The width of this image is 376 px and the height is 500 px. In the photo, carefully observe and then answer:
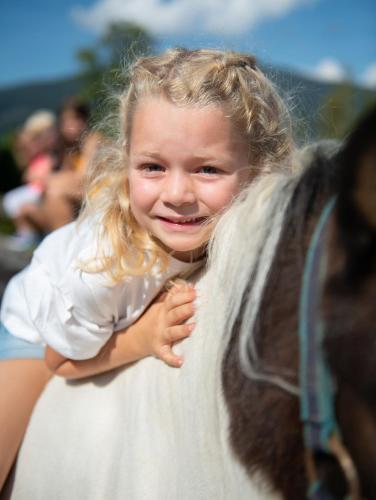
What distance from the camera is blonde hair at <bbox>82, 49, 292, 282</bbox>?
1271 mm

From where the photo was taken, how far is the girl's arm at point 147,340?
46.2 inches

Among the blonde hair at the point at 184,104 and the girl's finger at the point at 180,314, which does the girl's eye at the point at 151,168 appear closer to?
the blonde hair at the point at 184,104

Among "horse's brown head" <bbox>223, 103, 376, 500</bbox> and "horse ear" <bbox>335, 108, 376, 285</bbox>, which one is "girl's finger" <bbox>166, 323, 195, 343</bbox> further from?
"horse ear" <bbox>335, 108, 376, 285</bbox>

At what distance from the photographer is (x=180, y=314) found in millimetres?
1176

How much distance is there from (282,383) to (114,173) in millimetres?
837

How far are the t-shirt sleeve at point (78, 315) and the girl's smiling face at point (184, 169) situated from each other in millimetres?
183

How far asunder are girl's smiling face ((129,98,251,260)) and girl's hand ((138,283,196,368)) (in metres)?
0.12

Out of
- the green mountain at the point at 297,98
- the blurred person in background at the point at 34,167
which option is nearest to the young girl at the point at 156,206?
the green mountain at the point at 297,98

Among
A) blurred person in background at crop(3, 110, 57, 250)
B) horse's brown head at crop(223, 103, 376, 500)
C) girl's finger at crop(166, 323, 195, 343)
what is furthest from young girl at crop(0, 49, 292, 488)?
blurred person in background at crop(3, 110, 57, 250)

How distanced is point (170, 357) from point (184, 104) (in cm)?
51

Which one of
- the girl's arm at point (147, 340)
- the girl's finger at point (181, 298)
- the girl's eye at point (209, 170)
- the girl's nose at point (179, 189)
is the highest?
the girl's eye at point (209, 170)

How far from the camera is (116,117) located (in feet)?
5.15

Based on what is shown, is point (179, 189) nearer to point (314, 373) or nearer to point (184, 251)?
point (184, 251)

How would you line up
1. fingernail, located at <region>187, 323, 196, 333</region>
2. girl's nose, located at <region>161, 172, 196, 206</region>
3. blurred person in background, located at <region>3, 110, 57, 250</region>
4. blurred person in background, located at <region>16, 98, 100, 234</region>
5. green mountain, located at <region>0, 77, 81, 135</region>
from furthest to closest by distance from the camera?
green mountain, located at <region>0, 77, 81, 135</region> < blurred person in background, located at <region>3, 110, 57, 250</region> < blurred person in background, located at <region>16, 98, 100, 234</region> < girl's nose, located at <region>161, 172, 196, 206</region> < fingernail, located at <region>187, 323, 196, 333</region>
